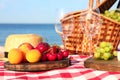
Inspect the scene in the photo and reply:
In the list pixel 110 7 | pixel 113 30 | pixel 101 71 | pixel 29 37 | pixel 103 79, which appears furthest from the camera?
pixel 110 7

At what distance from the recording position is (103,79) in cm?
199

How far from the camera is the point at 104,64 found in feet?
7.43

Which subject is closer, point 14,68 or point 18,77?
point 18,77

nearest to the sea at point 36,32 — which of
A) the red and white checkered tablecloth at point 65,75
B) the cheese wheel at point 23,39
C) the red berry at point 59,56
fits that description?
the cheese wheel at point 23,39

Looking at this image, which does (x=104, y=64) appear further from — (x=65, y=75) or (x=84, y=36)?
(x=84, y=36)

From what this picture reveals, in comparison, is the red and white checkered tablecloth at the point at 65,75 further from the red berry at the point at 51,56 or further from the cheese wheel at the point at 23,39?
the cheese wheel at the point at 23,39

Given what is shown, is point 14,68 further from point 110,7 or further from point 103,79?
point 110,7

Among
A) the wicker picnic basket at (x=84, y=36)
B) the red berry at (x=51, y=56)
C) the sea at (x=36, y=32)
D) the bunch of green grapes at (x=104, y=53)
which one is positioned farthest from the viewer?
the sea at (x=36, y=32)

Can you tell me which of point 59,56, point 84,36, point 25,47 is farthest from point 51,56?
point 84,36

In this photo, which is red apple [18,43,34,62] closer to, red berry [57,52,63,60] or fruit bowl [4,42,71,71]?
fruit bowl [4,42,71,71]

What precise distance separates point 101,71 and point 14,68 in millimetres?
496

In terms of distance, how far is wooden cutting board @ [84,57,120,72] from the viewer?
7.27 ft

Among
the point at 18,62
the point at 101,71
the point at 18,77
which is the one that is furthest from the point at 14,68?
the point at 101,71

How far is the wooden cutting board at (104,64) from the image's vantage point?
222 centimetres
